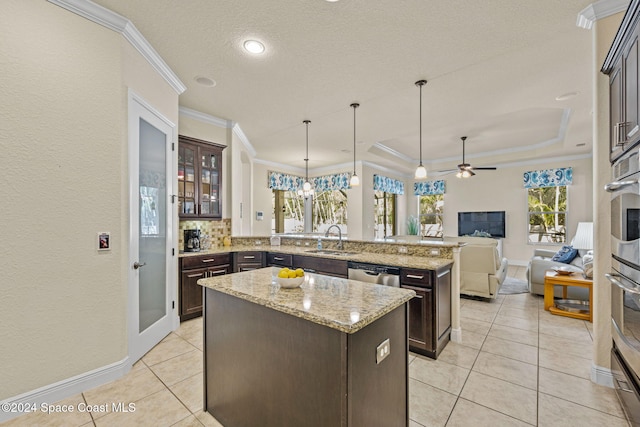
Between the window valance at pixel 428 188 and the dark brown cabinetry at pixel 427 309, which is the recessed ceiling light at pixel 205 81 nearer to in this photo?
the dark brown cabinetry at pixel 427 309

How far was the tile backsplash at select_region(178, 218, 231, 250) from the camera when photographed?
4.00m

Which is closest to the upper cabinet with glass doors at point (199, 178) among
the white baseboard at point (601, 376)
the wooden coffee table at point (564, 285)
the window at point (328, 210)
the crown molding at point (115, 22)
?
the crown molding at point (115, 22)

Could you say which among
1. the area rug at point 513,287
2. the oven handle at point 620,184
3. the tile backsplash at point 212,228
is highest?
the oven handle at point 620,184

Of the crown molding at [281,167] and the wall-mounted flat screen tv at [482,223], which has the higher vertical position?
the crown molding at [281,167]

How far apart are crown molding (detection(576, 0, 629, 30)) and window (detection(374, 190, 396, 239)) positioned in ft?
20.2

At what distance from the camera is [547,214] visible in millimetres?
7117

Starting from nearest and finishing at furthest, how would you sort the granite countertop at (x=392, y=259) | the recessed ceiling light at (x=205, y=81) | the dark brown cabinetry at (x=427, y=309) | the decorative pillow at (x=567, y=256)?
the dark brown cabinetry at (x=427, y=309), the granite countertop at (x=392, y=259), the recessed ceiling light at (x=205, y=81), the decorative pillow at (x=567, y=256)

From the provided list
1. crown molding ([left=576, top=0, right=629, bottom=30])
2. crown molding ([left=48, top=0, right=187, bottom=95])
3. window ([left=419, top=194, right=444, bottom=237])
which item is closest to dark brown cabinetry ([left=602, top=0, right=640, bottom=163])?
crown molding ([left=576, top=0, right=629, bottom=30])

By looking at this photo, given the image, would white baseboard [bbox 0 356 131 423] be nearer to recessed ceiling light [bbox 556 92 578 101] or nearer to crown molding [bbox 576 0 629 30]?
crown molding [bbox 576 0 629 30]

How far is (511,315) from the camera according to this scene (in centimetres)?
374

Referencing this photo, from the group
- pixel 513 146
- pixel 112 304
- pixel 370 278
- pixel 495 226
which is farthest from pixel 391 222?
pixel 112 304

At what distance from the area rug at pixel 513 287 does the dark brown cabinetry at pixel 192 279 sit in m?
4.79

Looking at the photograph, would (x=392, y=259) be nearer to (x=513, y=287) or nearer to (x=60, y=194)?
(x=60, y=194)

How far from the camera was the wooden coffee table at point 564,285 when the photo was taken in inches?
139
